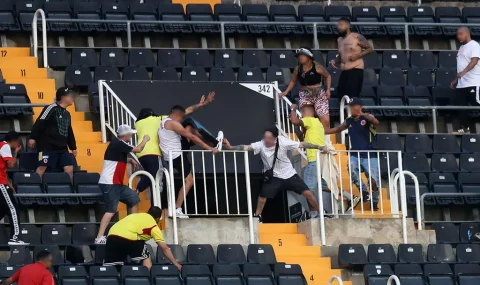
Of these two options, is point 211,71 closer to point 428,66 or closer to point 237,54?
point 237,54

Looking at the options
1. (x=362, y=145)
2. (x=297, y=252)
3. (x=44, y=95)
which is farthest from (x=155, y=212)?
(x=44, y=95)

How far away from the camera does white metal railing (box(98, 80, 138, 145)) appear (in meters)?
22.1

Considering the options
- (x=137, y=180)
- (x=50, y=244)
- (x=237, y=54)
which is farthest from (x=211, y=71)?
(x=50, y=244)

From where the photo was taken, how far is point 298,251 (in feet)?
66.6

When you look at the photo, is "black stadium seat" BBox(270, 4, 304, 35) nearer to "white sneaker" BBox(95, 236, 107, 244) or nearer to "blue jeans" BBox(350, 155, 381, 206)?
"blue jeans" BBox(350, 155, 381, 206)

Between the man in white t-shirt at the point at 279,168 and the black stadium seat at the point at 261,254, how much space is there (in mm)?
714

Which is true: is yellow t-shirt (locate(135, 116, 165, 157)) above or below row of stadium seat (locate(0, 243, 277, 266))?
above

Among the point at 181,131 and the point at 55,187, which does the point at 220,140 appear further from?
the point at 55,187

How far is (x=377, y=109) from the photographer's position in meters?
23.8

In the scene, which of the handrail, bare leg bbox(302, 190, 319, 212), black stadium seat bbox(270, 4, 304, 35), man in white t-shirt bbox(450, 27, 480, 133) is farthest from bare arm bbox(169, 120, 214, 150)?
black stadium seat bbox(270, 4, 304, 35)

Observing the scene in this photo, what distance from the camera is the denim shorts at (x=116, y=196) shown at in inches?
778

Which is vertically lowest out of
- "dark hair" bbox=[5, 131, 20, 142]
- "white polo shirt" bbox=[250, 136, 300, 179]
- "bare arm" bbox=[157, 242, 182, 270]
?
"bare arm" bbox=[157, 242, 182, 270]

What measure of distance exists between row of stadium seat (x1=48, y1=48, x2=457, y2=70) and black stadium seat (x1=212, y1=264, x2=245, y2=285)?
5575mm

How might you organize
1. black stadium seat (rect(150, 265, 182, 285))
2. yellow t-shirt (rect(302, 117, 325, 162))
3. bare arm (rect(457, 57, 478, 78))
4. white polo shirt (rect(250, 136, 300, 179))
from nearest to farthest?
black stadium seat (rect(150, 265, 182, 285))
white polo shirt (rect(250, 136, 300, 179))
yellow t-shirt (rect(302, 117, 325, 162))
bare arm (rect(457, 57, 478, 78))
